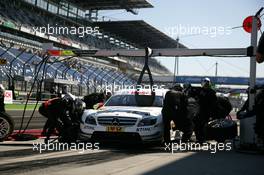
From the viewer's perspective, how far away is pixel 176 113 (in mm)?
8664

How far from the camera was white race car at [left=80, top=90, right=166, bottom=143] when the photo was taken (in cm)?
814

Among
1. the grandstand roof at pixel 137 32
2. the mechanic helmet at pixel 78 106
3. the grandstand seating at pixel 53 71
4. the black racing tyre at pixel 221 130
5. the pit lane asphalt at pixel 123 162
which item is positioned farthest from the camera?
the grandstand roof at pixel 137 32

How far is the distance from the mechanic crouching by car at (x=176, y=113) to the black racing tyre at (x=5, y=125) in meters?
3.15

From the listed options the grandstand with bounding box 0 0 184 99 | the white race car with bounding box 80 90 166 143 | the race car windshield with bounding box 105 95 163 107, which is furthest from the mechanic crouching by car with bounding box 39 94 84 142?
the grandstand with bounding box 0 0 184 99

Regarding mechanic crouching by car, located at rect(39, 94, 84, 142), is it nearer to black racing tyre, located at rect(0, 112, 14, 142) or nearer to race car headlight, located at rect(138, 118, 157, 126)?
black racing tyre, located at rect(0, 112, 14, 142)

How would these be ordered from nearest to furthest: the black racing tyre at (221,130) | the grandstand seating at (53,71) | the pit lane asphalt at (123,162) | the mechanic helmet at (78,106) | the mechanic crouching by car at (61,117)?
the pit lane asphalt at (123,162)
the mechanic crouching by car at (61,117)
the black racing tyre at (221,130)
the mechanic helmet at (78,106)
the grandstand seating at (53,71)

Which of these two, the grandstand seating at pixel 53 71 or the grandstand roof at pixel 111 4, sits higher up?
the grandstand roof at pixel 111 4

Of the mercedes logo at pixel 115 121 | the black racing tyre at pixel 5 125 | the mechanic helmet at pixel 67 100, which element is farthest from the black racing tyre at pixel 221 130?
the black racing tyre at pixel 5 125

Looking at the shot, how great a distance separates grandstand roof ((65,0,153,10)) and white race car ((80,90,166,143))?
45.4 meters

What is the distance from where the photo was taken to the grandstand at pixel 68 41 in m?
28.8

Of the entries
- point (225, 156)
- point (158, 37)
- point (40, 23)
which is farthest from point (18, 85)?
point (158, 37)

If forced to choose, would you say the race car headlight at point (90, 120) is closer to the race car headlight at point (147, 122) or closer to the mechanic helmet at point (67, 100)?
the mechanic helmet at point (67, 100)

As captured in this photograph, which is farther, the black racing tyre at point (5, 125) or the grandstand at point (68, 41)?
the grandstand at point (68, 41)

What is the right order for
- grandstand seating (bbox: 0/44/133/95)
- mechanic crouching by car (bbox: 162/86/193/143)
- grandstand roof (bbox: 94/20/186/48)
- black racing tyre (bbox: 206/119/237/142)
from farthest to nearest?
grandstand roof (bbox: 94/20/186/48) < grandstand seating (bbox: 0/44/133/95) < black racing tyre (bbox: 206/119/237/142) < mechanic crouching by car (bbox: 162/86/193/143)
